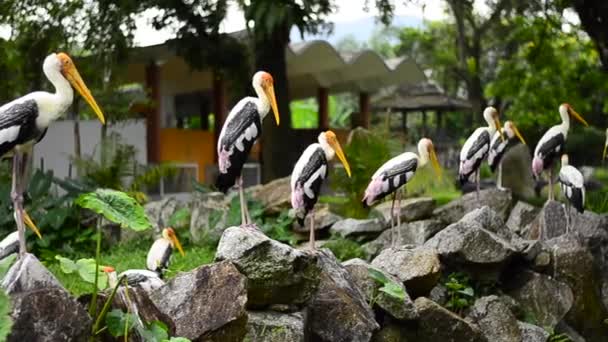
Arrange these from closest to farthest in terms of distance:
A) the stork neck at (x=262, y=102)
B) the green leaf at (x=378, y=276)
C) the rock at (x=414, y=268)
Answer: the stork neck at (x=262, y=102) → the green leaf at (x=378, y=276) → the rock at (x=414, y=268)

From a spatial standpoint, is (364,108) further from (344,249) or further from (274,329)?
(274,329)

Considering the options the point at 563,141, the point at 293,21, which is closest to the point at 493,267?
the point at 563,141

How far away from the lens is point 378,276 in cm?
725

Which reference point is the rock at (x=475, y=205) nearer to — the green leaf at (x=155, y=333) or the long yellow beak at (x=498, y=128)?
the long yellow beak at (x=498, y=128)

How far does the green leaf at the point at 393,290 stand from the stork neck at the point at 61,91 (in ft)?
8.83

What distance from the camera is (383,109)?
105ft

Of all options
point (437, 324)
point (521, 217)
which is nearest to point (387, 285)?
point (437, 324)

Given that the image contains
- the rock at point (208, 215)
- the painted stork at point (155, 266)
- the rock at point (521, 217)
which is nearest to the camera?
the painted stork at point (155, 266)

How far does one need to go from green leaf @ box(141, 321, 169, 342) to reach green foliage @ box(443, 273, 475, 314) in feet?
13.1

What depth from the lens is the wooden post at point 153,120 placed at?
61.9ft

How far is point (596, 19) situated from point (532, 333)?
21.6 ft

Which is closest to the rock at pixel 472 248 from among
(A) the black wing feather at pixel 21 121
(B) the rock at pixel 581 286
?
(B) the rock at pixel 581 286

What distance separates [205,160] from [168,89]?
2.47 m

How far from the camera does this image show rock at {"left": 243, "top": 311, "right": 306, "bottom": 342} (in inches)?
243
